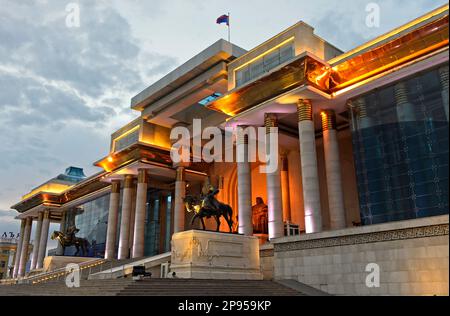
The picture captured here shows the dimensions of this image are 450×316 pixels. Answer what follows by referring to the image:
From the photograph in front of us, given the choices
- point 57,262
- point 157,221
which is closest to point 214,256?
point 57,262

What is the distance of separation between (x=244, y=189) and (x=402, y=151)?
30.6 feet

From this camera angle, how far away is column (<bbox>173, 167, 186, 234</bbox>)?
1264 inches

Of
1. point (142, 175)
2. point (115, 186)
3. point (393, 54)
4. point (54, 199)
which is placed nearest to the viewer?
point (393, 54)

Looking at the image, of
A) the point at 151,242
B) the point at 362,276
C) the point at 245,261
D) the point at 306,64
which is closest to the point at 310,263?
the point at 362,276

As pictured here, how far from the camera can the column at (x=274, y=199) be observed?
21516mm

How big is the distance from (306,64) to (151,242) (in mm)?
26994

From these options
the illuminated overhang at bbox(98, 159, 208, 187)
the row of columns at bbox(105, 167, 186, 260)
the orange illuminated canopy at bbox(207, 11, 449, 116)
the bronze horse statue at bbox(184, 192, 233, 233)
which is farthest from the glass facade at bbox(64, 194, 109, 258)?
the orange illuminated canopy at bbox(207, 11, 449, 116)

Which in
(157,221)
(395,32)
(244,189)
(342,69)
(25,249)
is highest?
(395,32)

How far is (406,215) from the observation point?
16938 millimetres

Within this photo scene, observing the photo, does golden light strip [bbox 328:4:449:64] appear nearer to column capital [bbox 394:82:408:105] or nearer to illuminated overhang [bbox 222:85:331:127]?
illuminated overhang [bbox 222:85:331:127]

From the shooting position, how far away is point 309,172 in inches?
813

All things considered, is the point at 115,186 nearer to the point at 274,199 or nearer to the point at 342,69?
the point at 274,199

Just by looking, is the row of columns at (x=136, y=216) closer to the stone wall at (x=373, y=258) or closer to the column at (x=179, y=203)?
the column at (x=179, y=203)

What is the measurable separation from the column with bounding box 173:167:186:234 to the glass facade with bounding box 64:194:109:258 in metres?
14.4
